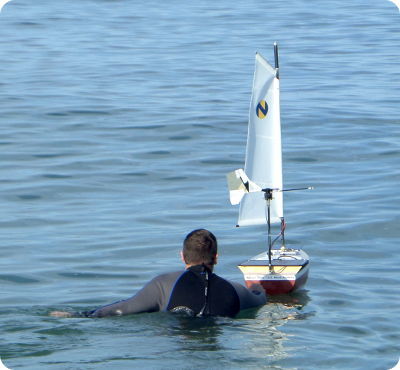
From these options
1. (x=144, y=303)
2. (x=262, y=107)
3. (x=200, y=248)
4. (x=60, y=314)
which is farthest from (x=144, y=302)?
(x=262, y=107)

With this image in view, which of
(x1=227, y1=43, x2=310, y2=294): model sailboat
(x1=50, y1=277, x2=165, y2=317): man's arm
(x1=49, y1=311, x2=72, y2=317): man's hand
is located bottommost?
(x1=49, y1=311, x2=72, y2=317): man's hand

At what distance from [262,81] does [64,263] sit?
321 centimetres

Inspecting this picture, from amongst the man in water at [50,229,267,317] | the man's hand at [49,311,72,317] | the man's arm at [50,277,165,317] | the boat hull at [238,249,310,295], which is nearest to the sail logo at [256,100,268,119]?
the boat hull at [238,249,310,295]

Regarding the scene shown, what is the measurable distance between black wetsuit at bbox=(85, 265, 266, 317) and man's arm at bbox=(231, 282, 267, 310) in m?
0.19

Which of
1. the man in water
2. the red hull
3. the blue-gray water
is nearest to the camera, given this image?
the blue-gray water

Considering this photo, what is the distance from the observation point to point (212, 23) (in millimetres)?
36438

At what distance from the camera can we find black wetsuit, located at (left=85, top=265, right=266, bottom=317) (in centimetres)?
905

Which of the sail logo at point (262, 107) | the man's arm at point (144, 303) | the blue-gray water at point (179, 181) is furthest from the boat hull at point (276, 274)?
the sail logo at point (262, 107)

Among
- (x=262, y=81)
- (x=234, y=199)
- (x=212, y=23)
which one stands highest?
(x=212, y=23)

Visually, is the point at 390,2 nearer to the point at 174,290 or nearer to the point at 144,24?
the point at 144,24

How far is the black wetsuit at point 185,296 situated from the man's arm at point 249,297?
0.61ft

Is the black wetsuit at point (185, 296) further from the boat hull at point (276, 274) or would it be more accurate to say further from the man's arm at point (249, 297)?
the boat hull at point (276, 274)

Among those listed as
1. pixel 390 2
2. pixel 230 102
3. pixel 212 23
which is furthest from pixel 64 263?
pixel 390 2

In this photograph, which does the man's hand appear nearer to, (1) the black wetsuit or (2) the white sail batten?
(1) the black wetsuit
